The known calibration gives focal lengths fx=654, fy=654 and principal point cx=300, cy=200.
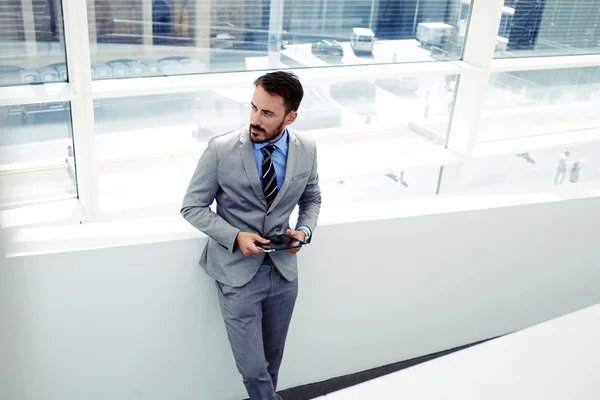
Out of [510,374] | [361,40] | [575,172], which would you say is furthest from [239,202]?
[575,172]

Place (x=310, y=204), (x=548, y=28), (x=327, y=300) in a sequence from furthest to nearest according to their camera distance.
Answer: (x=548, y=28) → (x=327, y=300) → (x=310, y=204)

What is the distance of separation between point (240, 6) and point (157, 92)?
0.79m

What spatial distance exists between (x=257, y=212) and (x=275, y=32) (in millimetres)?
2433

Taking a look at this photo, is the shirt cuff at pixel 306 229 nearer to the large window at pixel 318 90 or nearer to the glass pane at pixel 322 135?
the large window at pixel 318 90

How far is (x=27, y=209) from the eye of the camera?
11.6ft

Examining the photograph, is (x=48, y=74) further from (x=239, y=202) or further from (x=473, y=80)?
(x=473, y=80)

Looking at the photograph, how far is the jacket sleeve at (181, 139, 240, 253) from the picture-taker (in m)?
1.74

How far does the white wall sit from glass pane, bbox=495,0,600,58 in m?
2.35

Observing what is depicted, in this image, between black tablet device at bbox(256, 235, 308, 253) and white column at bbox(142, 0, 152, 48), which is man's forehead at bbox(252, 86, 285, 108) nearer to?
black tablet device at bbox(256, 235, 308, 253)

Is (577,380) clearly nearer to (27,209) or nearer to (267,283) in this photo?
(267,283)

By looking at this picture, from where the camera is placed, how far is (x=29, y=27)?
10.4 feet

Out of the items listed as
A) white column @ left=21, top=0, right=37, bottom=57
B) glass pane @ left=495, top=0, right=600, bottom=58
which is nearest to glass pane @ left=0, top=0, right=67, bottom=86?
white column @ left=21, top=0, right=37, bottom=57

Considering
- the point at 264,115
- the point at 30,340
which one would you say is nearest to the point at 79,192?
the point at 30,340

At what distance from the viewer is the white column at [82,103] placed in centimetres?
293
